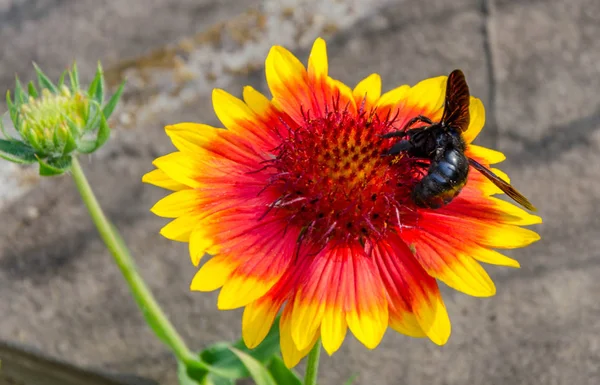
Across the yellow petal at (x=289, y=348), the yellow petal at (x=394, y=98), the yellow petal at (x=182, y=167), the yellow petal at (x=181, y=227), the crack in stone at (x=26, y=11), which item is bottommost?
the yellow petal at (x=289, y=348)

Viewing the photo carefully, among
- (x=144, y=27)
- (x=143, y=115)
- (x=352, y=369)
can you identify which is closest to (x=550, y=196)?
(x=352, y=369)

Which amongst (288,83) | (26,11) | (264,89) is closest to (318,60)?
(288,83)

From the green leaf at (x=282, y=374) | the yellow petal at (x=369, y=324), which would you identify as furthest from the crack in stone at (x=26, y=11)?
the yellow petal at (x=369, y=324)

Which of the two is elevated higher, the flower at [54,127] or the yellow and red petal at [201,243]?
the flower at [54,127]

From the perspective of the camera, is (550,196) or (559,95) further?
(559,95)

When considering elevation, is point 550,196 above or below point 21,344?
below

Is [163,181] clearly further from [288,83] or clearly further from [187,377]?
[187,377]

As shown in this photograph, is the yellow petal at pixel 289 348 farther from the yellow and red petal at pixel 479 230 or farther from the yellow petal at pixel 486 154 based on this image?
the yellow petal at pixel 486 154

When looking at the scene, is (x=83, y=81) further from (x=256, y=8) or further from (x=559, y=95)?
(x=559, y=95)
